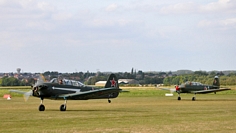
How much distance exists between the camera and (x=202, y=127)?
16.8m

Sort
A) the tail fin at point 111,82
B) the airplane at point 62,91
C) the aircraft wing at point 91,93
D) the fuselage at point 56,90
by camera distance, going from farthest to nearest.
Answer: the tail fin at point 111,82
the aircraft wing at point 91,93
the airplane at point 62,91
the fuselage at point 56,90

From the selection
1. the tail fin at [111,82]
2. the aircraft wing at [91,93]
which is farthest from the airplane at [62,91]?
the tail fin at [111,82]

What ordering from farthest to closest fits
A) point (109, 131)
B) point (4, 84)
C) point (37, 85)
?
point (4, 84) < point (37, 85) < point (109, 131)

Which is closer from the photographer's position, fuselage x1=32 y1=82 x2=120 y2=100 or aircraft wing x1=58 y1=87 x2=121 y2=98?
fuselage x1=32 y1=82 x2=120 y2=100

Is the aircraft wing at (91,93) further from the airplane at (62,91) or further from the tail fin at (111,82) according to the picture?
the tail fin at (111,82)

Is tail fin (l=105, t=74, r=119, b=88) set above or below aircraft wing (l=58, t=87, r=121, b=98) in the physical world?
above

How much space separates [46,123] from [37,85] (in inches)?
290

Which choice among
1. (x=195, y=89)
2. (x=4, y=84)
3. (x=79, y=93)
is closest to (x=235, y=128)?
(x=79, y=93)

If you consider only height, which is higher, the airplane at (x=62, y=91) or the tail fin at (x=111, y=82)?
the tail fin at (x=111, y=82)

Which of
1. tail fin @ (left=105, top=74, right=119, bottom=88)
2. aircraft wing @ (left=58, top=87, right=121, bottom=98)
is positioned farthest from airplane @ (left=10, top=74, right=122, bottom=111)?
tail fin @ (left=105, top=74, right=119, bottom=88)

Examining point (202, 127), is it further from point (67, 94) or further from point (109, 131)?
point (67, 94)

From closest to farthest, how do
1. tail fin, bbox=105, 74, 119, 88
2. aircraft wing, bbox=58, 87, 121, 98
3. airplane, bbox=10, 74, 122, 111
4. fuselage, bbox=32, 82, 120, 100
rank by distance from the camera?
fuselage, bbox=32, 82, 120, 100 → airplane, bbox=10, 74, 122, 111 → aircraft wing, bbox=58, 87, 121, 98 → tail fin, bbox=105, 74, 119, 88

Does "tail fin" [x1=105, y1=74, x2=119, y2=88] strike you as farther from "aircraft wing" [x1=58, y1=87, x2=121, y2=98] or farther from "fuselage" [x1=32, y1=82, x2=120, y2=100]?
"aircraft wing" [x1=58, y1=87, x2=121, y2=98]

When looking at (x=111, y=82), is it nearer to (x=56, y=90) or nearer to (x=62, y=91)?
(x=62, y=91)
